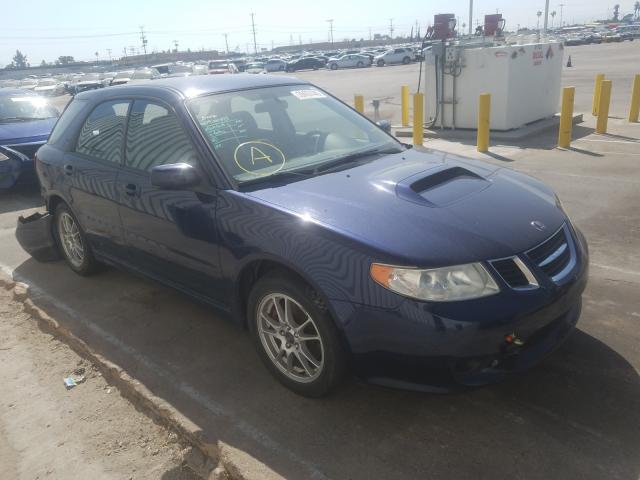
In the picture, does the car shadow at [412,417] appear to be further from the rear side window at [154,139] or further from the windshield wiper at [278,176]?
the rear side window at [154,139]

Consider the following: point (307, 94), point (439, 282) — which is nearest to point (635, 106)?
point (307, 94)

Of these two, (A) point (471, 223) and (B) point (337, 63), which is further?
(B) point (337, 63)

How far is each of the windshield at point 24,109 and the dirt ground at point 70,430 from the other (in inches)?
270

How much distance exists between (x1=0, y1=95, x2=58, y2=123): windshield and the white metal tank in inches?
294

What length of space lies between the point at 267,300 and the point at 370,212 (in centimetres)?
76

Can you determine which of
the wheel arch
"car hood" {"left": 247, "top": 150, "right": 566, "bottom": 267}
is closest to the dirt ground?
the wheel arch

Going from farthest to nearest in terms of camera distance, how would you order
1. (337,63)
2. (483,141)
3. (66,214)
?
(337,63) < (483,141) < (66,214)

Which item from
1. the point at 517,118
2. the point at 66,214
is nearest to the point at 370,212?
the point at 66,214

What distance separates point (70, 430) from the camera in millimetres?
3080

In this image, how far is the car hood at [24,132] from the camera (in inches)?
334

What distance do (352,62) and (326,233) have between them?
51.3 metres

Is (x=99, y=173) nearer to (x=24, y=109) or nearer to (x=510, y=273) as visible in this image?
(x=510, y=273)

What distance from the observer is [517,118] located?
10.8 meters

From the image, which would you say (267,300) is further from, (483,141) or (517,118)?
(517,118)
